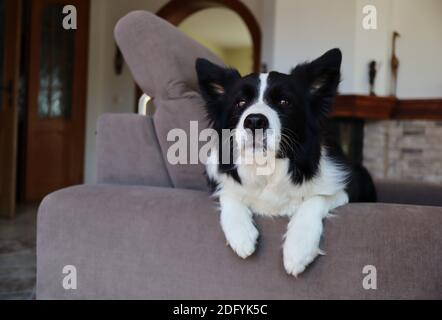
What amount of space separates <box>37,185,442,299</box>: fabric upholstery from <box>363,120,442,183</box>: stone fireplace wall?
366 cm

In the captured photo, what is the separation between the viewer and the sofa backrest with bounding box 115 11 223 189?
59.6 inches

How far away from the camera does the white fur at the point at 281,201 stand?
109 cm

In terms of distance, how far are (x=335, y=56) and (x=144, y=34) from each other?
2.09 ft

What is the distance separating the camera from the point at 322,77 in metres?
1.33

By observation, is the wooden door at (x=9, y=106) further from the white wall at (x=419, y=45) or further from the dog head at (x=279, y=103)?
the white wall at (x=419, y=45)

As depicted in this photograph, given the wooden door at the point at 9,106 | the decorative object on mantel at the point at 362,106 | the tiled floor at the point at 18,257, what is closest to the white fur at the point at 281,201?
the tiled floor at the point at 18,257

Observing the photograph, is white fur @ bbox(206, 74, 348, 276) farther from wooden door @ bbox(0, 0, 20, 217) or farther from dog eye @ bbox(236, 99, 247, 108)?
wooden door @ bbox(0, 0, 20, 217)

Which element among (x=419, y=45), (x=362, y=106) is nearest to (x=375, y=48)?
(x=419, y=45)

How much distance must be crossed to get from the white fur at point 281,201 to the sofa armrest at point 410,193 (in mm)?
686

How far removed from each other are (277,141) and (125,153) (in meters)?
0.54

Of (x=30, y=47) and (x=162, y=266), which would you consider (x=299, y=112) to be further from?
(x=30, y=47)

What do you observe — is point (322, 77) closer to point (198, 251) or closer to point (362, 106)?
point (198, 251)

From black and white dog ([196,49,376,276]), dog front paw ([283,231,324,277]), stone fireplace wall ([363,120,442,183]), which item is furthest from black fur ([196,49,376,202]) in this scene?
stone fireplace wall ([363,120,442,183])

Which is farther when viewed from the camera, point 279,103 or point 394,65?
point 394,65
